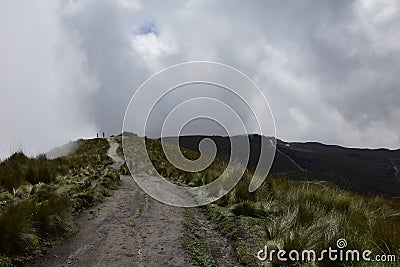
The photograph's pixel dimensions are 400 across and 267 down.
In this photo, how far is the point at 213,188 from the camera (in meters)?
12.3

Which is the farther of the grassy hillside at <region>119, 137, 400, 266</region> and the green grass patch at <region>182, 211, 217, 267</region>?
the green grass patch at <region>182, 211, 217, 267</region>

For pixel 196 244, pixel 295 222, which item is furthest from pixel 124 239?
pixel 295 222

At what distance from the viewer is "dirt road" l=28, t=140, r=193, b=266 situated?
580 cm

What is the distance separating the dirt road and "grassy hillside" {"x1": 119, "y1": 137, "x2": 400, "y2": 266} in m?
0.59

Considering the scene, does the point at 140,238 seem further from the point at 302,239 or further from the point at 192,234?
the point at 302,239

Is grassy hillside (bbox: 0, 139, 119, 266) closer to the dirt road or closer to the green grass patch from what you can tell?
the dirt road

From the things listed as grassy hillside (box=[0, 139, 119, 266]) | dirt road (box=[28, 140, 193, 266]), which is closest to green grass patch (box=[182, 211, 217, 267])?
dirt road (box=[28, 140, 193, 266])

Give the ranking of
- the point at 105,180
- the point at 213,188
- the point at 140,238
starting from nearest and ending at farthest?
1. the point at 140,238
2. the point at 213,188
3. the point at 105,180

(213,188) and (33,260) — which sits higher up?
(213,188)

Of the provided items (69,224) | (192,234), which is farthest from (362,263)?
(69,224)

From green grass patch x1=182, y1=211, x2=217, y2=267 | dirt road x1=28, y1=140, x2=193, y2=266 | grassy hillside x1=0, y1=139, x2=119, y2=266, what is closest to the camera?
grassy hillside x1=0, y1=139, x2=119, y2=266

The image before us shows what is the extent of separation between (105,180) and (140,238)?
703cm

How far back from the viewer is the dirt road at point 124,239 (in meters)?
5.80

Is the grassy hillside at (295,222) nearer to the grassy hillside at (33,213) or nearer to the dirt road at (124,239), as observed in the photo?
the dirt road at (124,239)
